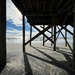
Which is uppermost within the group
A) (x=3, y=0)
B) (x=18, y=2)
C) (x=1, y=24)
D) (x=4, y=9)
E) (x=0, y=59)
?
(x=18, y=2)

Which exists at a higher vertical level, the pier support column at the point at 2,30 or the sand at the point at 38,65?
the pier support column at the point at 2,30

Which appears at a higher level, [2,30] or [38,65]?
[2,30]

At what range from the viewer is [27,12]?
31.2 ft

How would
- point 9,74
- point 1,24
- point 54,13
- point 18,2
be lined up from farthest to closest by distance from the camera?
point 54,13 → point 18,2 → point 1,24 → point 9,74

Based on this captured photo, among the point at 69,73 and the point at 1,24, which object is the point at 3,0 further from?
the point at 69,73

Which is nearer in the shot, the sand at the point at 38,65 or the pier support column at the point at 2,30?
the sand at the point at 38,65

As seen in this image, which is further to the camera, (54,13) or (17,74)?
(54,13)

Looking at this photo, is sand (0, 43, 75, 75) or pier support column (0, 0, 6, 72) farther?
pier support column (0, 0, 6, 72)

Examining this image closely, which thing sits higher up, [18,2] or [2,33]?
[18,2]

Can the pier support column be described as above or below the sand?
above

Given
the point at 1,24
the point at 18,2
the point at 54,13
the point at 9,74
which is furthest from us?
the point at 54,13

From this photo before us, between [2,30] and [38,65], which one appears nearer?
[2,30]

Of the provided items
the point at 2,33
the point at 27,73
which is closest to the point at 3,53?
the point at 2,33

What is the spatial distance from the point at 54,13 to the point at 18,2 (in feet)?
10.5
